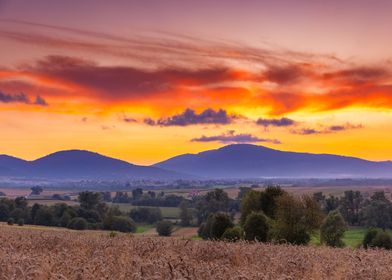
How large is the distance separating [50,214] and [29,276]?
141 meters

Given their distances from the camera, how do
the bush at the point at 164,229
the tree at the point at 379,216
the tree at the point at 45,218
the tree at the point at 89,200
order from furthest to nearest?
the tree at the point at 89,200
the tree at the point at 379,216
the tree at the point at 45,218
the bush at the point at 164,229

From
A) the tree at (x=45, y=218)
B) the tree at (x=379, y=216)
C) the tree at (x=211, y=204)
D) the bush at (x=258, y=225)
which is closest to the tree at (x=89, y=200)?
the tree at (x=45, y=218)

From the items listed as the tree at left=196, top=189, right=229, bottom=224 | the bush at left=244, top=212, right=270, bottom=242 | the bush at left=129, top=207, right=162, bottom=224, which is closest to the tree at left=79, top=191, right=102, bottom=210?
the bush at left=129, top=207, right=162, bottom=224

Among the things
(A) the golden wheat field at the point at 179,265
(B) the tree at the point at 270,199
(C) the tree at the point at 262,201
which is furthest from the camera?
(B) the tree at the point at 270,199

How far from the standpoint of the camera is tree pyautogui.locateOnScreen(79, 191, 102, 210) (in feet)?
529

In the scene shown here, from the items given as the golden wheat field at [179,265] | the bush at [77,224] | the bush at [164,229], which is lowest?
the bush at [164,229]

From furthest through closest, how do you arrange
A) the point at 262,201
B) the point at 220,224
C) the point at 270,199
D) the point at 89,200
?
the point at 89,200, the point at 262,201, the point at 270,199, the point at 220,224

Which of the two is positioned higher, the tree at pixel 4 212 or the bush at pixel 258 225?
the bush at pixel 258 225

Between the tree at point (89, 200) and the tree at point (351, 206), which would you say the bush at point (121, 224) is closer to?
the tree at point (89, 200)

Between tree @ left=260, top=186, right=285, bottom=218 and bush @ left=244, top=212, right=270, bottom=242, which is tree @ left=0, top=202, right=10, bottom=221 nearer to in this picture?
tree @ left=260, top=186, right=285, bottom=218

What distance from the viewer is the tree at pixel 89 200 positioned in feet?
529

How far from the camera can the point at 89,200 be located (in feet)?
538

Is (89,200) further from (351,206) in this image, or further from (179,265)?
(179,265)

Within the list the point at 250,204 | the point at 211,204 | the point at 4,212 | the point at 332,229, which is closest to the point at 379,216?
the point at 211,204
